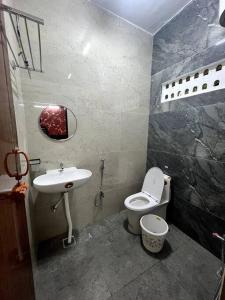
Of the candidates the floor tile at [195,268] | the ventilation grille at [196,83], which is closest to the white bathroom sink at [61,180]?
the floor tile at [195,268]

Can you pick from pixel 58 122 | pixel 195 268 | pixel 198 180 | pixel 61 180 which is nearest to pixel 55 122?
pixel 58 122

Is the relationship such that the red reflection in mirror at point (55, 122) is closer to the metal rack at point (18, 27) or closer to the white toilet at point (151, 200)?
the metal rack at point (18, 27)

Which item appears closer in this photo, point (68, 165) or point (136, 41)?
point (68, 165)

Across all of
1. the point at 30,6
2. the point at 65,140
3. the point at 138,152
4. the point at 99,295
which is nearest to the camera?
the point at 99,295

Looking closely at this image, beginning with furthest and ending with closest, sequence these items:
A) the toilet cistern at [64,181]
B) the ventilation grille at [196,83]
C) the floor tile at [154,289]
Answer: the ventilation grille at [196,83] → the toilet cistern at [64,181] → the floor tile at [154,289]

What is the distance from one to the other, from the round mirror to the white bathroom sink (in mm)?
387

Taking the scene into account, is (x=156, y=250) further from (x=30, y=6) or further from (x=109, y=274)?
(x=30, y=6)

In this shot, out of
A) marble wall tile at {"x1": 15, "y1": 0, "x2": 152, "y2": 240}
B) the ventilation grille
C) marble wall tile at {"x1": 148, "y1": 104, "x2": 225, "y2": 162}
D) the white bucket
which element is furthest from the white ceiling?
the white bucket

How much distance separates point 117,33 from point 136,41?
1.01 ft

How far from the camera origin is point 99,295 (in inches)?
44.7

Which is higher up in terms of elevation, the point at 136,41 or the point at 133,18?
the point at 133,18

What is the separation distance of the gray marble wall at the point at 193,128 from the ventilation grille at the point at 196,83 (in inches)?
2.3

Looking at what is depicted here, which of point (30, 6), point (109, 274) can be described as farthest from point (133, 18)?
point (109, 274)

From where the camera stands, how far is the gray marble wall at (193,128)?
4.51 ft
